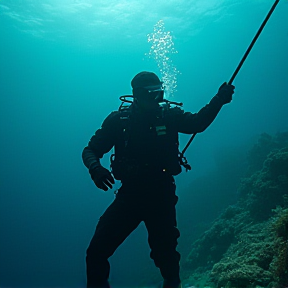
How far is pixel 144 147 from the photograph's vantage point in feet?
12.3

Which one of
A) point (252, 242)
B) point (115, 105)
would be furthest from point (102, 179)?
point (115, 105)

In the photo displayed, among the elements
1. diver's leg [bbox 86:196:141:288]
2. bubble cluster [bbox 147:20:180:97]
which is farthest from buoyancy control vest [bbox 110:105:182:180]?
bubble cluster [bbox 147:20:180:97]

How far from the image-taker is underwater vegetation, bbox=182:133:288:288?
5203 mm

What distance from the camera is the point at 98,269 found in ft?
11.1

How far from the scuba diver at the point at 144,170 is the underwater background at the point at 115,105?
8.41 feet

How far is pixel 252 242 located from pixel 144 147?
633cm

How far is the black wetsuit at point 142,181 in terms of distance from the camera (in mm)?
3484

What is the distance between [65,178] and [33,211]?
28.5m

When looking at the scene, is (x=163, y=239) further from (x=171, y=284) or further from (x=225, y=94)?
(x=225, y=94)

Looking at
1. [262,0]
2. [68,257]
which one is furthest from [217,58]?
[68,257]

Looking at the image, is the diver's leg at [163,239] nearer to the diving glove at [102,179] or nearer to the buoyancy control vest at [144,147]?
the buoyancy control vest at [144,147]

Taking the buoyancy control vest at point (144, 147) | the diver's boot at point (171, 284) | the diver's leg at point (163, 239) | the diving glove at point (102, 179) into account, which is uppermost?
the buoyancy control vest at point (144, 147)

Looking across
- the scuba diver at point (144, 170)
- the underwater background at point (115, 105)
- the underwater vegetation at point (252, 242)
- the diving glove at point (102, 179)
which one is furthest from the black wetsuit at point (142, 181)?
the underwater background at point (115, 105)

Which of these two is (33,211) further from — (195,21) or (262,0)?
(262,0)
